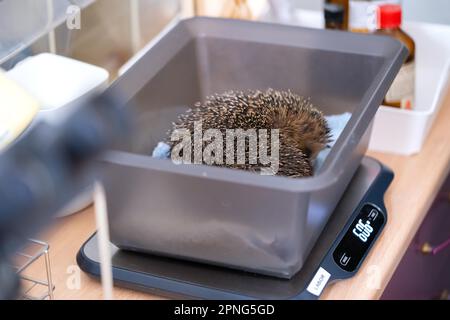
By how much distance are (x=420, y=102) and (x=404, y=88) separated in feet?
0.41

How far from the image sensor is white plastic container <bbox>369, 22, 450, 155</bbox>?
1.20 meters

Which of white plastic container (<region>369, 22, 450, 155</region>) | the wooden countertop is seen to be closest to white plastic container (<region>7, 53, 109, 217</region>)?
the wooden countertop

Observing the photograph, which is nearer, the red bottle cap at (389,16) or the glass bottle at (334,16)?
the red bottle cap at (389,16)

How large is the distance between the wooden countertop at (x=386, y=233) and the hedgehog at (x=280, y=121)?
0.48 feet

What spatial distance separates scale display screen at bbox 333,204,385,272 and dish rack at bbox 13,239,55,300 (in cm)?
35

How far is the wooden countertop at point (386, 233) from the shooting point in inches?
38.4

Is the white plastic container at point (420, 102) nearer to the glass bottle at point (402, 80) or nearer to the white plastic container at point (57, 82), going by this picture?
the glass bottle at point (402, 80)

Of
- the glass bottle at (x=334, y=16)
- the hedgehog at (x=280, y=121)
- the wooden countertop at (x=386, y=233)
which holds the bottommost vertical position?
the wooden countertop at (x=386, y=233)

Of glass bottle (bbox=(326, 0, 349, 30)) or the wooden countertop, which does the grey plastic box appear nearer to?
the wooden countertop

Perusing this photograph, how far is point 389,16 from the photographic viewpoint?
1.20 meters

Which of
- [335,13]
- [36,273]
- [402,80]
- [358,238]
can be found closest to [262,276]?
[358,238]

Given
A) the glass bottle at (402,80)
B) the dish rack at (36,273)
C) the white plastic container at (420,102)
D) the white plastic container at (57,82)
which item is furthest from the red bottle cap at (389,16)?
the dish rack at (36,273)
